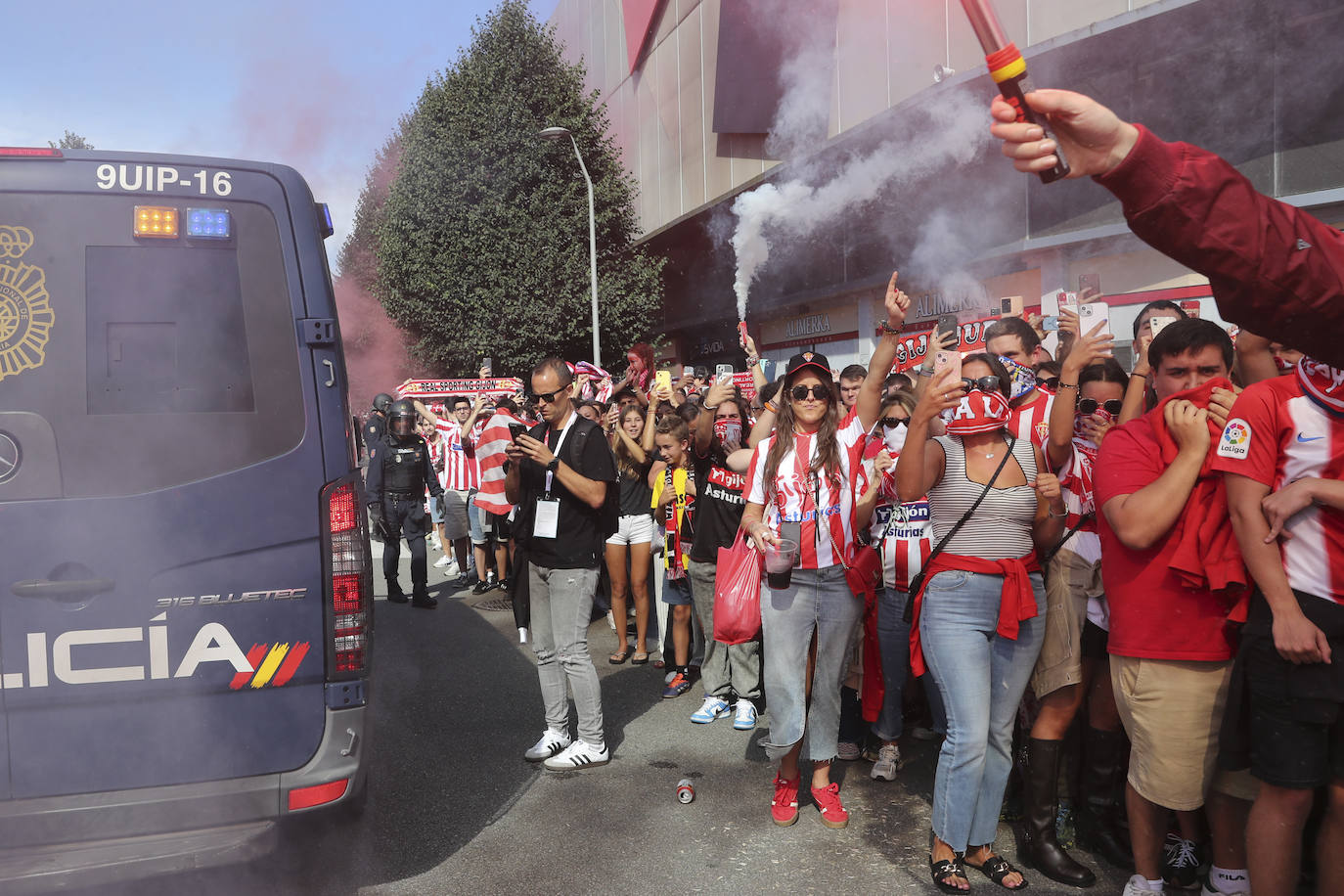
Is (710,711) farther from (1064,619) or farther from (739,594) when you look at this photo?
(1064,619)

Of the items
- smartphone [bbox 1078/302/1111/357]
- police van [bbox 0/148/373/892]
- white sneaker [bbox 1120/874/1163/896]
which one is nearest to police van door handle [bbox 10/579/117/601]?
police van [bbox 0/148/373/892]

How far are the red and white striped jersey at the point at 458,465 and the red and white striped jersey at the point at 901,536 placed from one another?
657 cm

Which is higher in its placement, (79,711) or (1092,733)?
(79,711)

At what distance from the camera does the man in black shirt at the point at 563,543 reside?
4.76m

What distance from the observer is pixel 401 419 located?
9.12 metres

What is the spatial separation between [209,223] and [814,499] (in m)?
2.47

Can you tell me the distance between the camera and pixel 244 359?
9.49 ft

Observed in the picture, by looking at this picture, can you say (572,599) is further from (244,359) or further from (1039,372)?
(1039,372)

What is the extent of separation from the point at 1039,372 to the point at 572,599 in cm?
268

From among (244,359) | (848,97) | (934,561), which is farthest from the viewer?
(848,97)

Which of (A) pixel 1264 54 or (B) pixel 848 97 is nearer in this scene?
(A) pixel 1264 54

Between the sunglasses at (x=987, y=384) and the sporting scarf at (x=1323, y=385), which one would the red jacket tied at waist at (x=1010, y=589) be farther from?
the sporting scarf at (x=1323, y=385)

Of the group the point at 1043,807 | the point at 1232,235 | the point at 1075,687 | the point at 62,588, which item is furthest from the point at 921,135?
the point at 1232,235

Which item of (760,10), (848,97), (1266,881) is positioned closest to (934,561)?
(1266,881)
